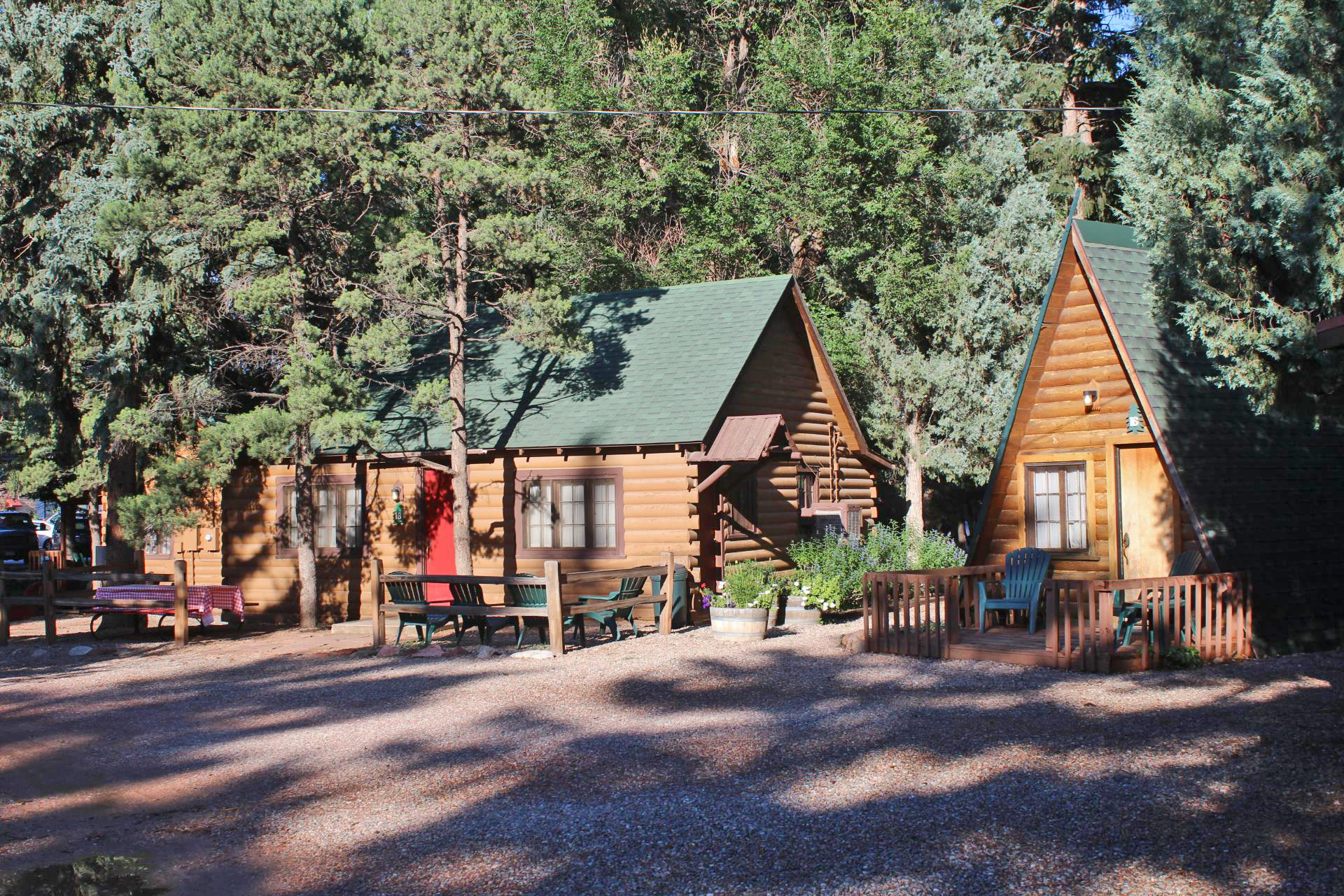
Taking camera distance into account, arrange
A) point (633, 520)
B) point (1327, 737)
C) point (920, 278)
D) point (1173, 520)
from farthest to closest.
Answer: point (920, 278) → point (633, 520) → point (1173, 520) → point (1327, 737)

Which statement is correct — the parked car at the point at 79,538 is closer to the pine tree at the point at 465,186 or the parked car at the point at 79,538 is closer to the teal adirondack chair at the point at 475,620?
the pine tree at the point at 465,186

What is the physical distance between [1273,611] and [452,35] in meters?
13.3

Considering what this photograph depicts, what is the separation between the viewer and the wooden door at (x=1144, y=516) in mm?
14688

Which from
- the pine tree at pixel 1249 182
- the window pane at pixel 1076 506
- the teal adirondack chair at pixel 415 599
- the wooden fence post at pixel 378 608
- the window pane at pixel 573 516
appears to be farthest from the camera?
the window pane at pixel 573 516

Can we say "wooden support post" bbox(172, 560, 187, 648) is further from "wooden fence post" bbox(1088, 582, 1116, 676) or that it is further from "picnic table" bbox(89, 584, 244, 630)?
"wooden fence post" bbox(1088, 582, 1116, 676)

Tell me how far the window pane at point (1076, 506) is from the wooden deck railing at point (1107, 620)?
1.45 meters

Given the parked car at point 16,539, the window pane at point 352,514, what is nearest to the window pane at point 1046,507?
the window pane at point 352,514

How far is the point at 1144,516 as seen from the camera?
1492cm

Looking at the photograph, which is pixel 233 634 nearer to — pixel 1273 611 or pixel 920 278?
pixel 1273 611

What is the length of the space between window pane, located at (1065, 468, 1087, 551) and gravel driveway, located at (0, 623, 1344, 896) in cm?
314

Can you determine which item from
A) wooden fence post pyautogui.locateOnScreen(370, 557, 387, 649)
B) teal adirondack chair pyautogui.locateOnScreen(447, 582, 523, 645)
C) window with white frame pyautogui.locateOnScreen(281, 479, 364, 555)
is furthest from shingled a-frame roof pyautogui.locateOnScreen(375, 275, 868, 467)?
wooden fence post pyautogui.locateOnScreen(370, 557, 387, 649)

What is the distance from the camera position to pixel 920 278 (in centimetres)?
2958

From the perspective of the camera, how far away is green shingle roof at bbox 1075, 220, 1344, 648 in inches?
532

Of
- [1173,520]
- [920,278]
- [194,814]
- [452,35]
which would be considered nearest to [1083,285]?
[1173,520]
